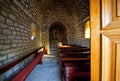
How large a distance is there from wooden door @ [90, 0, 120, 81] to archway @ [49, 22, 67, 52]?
939 centimetres

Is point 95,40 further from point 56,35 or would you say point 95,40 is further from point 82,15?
point 56,35

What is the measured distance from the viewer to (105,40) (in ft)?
2.38

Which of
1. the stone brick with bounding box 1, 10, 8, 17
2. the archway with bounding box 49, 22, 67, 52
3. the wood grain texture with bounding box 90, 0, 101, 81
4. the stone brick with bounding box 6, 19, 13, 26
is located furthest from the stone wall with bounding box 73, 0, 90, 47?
the wood grain texture with bounding box 90, 0, 101, 81

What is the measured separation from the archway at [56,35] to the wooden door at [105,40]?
9.39 metres

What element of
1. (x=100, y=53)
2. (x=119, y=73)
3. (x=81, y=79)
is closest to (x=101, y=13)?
(x=100, y=53)

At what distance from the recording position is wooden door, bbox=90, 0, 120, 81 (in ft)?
2.21

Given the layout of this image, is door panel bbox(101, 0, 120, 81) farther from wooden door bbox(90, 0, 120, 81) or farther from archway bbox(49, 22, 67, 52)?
archway bbox(49, 22, 67, 52)

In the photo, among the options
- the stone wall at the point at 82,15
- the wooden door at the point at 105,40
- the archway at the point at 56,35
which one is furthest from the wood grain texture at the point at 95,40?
the archway at the point at 56,35

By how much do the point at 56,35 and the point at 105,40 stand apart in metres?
9.88

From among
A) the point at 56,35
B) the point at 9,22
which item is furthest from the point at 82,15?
the point at 9,22

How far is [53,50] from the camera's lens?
33.4 feet

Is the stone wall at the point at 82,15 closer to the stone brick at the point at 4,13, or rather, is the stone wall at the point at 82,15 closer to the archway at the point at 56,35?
the archway at the point at 56,35

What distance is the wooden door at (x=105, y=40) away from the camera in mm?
672

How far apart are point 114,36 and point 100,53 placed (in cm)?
13
